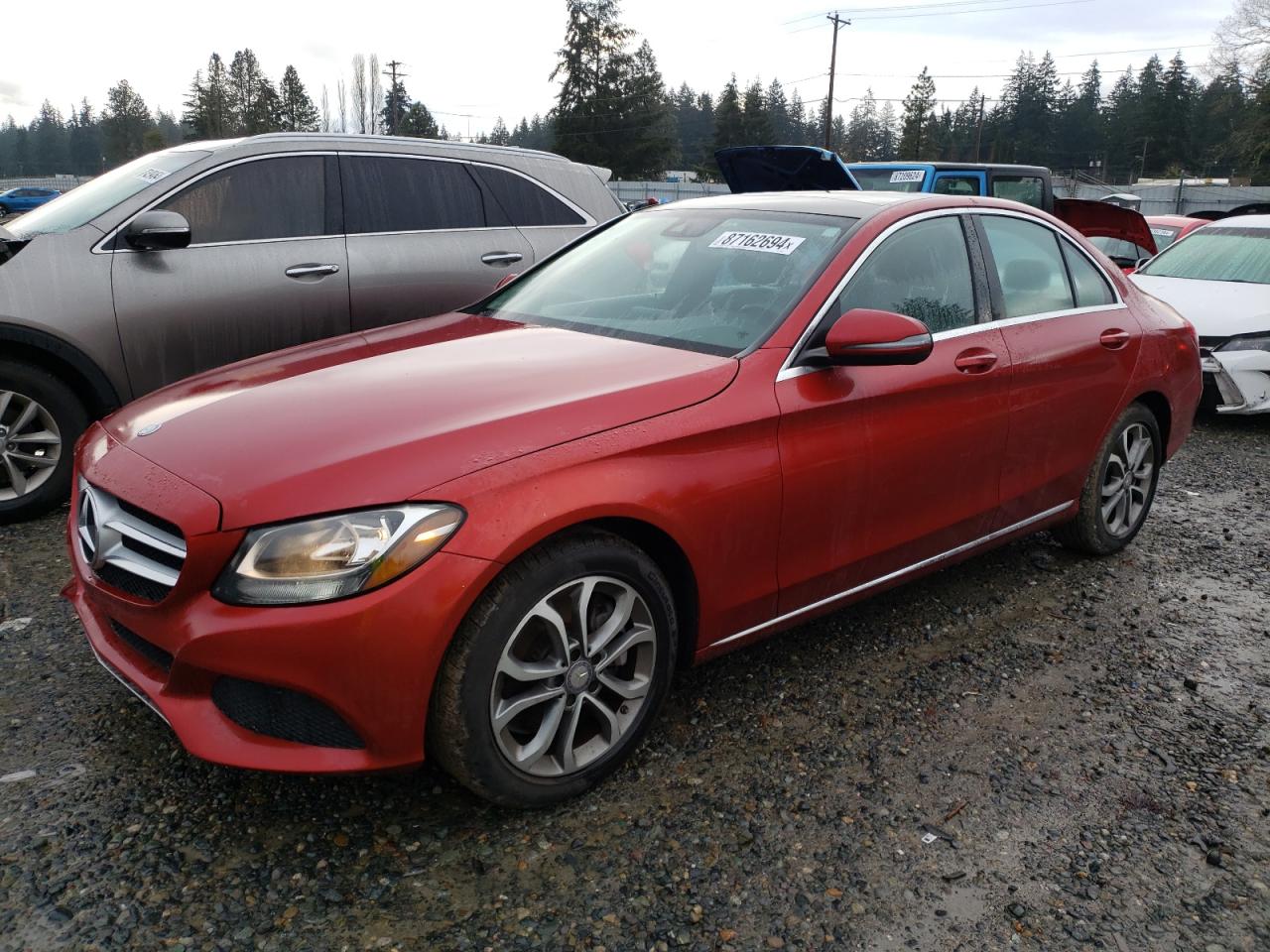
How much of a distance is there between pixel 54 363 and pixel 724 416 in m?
3.50

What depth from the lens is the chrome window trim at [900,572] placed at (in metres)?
3.05

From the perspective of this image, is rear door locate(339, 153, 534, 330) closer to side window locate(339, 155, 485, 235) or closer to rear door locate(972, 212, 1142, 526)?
side window locate(339, 155, 485, 235)

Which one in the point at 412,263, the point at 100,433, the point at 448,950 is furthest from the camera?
the point at 412,263

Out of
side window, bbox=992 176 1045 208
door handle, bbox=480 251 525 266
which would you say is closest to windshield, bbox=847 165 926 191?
side window, bbox=992 176 1045 208

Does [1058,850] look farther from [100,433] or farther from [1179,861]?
[100,433]

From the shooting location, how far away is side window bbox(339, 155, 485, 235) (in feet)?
17.9

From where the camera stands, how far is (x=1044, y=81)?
98.4 meters

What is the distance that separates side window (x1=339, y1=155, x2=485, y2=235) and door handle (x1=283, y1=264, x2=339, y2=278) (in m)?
0.27

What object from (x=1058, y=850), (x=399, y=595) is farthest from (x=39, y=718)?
→ (x=1058, y=850)

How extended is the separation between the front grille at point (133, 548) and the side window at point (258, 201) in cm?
279

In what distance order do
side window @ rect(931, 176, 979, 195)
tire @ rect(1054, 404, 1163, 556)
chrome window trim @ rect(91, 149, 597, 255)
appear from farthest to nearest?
1. side window @ rect(931, 176, 979, 195)
2. chrome window trim @ rect(91, 149, 597, 255)
3. tire @ rect(1054, 404, 1163, 556)

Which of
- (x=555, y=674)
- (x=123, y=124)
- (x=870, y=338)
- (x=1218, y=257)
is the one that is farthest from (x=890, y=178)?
(x=123, y=124)

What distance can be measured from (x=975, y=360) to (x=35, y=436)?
4112 mm

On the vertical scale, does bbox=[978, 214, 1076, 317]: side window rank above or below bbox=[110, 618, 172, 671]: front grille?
above
